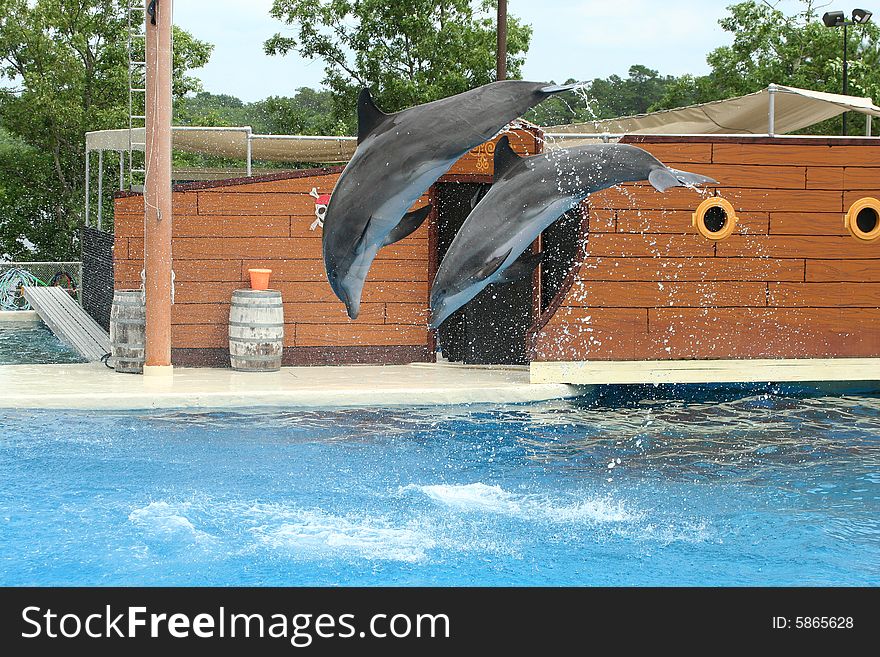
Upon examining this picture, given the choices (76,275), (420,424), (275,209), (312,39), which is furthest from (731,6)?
(420,424)

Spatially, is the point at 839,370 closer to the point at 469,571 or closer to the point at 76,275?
the point at 469,571

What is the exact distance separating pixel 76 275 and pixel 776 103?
1115 centimetres

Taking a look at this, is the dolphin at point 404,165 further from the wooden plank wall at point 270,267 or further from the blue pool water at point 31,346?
the blue pool water at point 31,346

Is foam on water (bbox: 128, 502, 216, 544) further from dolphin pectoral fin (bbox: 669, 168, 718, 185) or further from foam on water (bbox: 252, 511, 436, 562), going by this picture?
dolphin pectoral fin (bbox: 669, 168, 718, 185)

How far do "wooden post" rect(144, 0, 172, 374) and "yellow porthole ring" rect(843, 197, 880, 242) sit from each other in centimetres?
632

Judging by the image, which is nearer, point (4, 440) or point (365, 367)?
point (4, 440)

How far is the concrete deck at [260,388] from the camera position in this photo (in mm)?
8766

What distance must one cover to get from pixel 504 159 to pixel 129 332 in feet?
20.4

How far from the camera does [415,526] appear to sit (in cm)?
611

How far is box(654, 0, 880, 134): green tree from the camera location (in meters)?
23.0

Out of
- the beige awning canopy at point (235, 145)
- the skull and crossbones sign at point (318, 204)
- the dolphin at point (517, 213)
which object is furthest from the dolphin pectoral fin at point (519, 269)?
the beige awning canopy at point (235, 145)

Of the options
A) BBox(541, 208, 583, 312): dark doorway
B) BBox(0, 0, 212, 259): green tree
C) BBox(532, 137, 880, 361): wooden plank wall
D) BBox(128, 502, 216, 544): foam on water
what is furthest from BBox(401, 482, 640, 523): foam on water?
BBox(0, 0, 212, 259): green tree

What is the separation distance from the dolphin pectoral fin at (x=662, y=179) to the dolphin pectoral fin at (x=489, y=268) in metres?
0.65

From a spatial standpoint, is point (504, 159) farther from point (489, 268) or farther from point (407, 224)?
point (407, 224)
